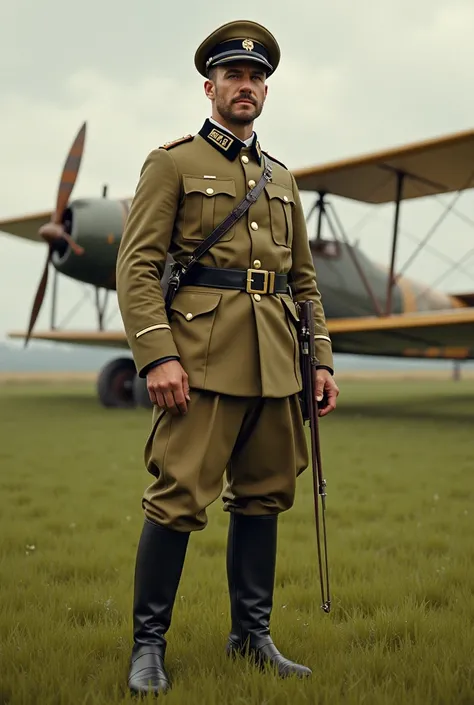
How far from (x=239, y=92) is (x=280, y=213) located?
1.37ft

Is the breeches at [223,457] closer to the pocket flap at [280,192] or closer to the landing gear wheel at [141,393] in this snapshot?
the pocket flap at [280,192]

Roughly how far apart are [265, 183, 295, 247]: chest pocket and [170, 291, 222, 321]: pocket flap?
1.09ft

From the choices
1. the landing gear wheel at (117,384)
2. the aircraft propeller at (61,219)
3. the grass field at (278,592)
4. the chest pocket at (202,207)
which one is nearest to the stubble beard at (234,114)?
the chest pocket at (202,207)

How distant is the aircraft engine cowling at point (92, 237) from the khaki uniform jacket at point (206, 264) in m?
8.90

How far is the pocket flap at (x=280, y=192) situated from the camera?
249 centimetres

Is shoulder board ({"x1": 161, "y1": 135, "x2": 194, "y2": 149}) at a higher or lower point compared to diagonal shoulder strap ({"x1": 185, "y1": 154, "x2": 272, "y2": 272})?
A: higher

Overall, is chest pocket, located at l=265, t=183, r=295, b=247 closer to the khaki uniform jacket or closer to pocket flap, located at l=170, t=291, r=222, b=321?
the khaki uniform jacket

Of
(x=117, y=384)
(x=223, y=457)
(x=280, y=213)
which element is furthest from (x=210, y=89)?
(x=117, y=384)

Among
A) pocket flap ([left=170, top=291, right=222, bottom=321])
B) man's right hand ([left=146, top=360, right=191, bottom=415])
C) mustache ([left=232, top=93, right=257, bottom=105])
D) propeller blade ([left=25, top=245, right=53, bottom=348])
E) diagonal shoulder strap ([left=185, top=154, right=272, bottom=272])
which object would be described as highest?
propeller blade ([left=25, top=245, right=53, bottom=348])

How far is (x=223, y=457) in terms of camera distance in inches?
90.6

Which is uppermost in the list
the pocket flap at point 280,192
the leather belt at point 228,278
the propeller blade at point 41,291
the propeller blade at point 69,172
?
the propeller blade at point 69,172

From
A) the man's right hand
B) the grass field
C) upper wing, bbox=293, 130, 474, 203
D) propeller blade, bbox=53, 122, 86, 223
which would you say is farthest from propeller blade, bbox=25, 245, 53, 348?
the man's right hand

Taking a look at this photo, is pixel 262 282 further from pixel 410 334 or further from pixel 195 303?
pixel 410 334

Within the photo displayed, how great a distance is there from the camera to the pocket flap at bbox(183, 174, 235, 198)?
7.70 ft
